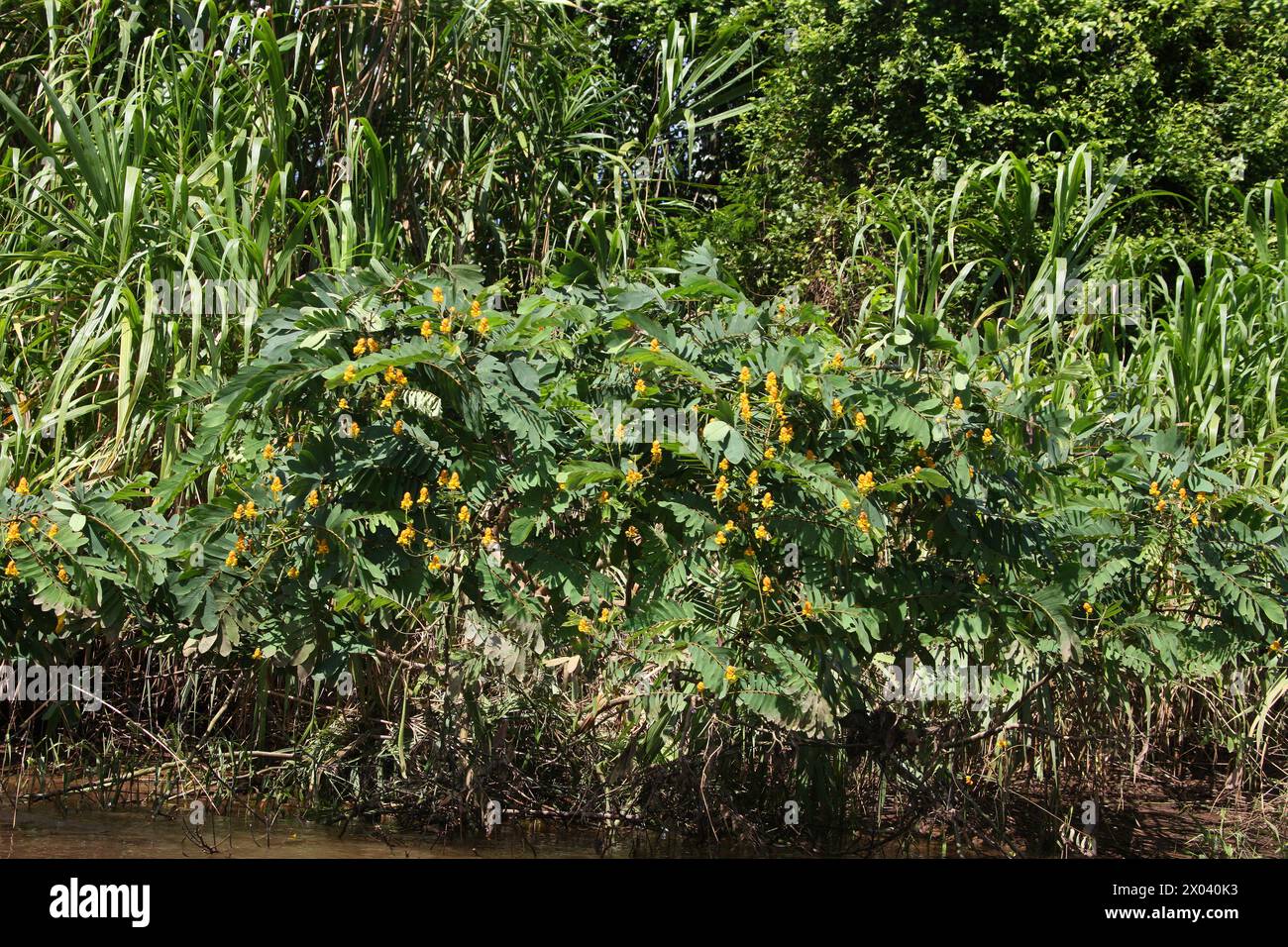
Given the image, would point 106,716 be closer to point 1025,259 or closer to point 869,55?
point 1025,259

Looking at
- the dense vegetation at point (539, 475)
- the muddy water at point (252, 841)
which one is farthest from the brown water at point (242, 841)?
the dense vegetation at point (539, 475)

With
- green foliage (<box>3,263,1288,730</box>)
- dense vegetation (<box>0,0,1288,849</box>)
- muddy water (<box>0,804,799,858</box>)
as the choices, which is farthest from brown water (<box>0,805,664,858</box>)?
green foliage (<box>3,263,1288,730</box>)

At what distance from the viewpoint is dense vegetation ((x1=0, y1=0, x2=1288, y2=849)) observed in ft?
10.4

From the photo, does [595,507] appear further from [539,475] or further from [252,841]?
[252,841]

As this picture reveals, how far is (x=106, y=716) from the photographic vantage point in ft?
14.3

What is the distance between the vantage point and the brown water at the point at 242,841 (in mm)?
3725

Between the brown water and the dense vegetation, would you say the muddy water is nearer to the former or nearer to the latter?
the brown water

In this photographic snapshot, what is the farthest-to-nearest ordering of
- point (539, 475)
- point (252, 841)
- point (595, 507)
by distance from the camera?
point (252, 841) → point (595, 507) → point (539, 475)

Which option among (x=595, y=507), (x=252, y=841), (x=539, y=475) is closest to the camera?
(x=539, y=475)

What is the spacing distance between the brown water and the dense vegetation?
0.13 meters

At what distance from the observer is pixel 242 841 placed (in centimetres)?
388

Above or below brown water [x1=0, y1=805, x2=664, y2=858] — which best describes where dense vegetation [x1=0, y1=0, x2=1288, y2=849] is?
above

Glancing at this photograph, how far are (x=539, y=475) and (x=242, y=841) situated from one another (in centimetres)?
164

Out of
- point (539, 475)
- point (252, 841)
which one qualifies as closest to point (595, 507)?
point (539, 475)
